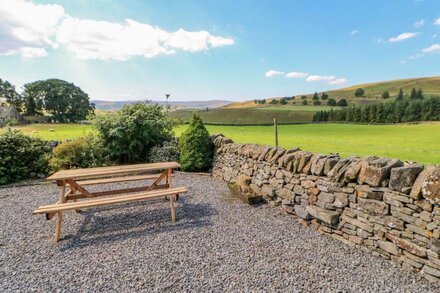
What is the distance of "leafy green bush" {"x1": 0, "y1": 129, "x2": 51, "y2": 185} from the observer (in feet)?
25.1

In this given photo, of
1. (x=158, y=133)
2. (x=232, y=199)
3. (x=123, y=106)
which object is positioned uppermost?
(x=123, y=106)

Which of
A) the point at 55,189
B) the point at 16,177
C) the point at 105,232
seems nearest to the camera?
the point at 105,232

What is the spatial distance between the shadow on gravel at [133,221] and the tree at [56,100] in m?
50.3

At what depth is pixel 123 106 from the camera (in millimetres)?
9977

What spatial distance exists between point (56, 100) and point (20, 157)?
161 ft

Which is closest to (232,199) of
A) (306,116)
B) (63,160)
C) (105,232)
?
(105,232)

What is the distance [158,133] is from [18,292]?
7247 millimetres

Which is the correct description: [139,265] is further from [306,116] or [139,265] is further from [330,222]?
[306,116]

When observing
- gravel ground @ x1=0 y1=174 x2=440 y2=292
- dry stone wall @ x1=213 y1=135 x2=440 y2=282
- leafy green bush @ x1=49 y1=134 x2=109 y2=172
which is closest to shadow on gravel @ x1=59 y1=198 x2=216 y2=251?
gravel ground @ x1=0 y1=174 x2=440 y2=292

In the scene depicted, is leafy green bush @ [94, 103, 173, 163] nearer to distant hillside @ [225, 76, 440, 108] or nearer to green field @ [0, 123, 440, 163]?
green field @ [0, 123, 440, 163]

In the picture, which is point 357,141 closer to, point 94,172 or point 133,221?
point 133,221

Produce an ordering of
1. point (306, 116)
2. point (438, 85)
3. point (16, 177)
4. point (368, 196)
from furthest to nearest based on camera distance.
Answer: point (438, 85) < point (306, 116) < point (16, 177) < point (368, 196)

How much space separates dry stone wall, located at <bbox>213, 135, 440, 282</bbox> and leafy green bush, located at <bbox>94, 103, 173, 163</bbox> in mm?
5496

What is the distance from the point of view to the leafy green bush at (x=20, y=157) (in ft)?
25.1
